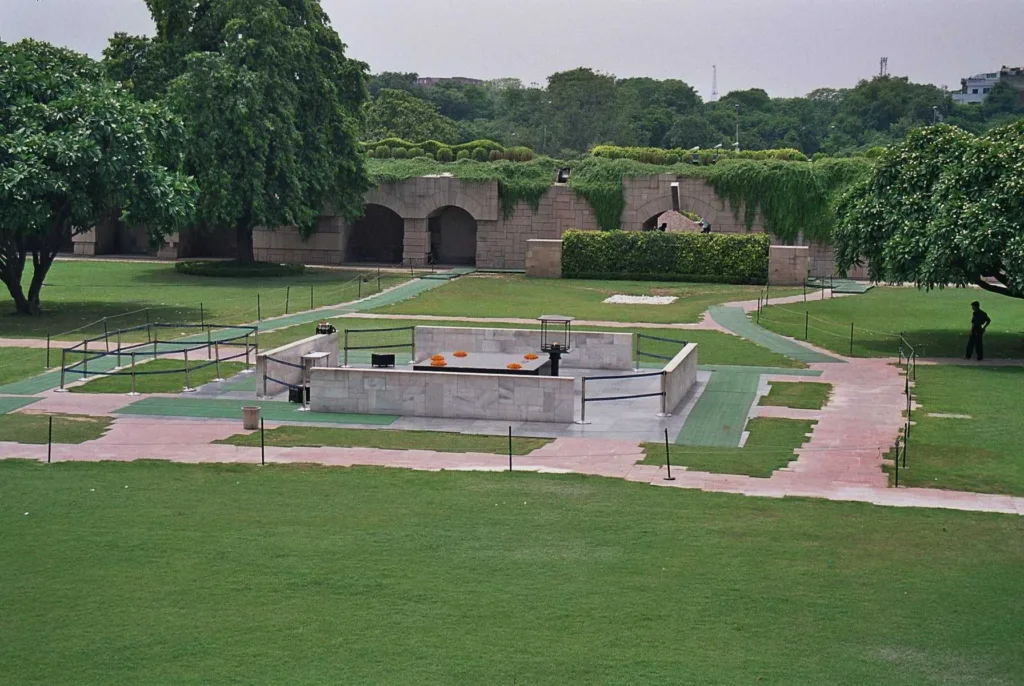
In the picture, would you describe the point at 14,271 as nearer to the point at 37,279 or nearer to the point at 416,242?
the point at 37,279

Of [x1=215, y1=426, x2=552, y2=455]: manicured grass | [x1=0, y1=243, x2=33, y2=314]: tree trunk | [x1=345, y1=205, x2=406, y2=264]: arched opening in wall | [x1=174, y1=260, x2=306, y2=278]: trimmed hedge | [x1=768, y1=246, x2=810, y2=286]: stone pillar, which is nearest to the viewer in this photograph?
[x1=215, y1=426, x2=552, y2=455]: manicured grass

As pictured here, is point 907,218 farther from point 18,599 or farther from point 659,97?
point 659,97

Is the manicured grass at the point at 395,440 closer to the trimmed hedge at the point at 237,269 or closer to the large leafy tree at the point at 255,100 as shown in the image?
the large leafy tree at the point at 255,100

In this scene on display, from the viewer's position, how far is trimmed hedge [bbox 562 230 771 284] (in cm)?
4791

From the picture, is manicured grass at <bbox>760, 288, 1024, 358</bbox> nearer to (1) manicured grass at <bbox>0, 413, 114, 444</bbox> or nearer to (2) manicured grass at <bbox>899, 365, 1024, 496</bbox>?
(2) manicured grass at <bbox>899, 365, 1024, 496</bbox>

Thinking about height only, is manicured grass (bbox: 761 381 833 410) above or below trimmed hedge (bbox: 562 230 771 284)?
below

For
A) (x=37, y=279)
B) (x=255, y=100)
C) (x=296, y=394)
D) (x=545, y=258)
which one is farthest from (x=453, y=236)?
(x=296, y=394)

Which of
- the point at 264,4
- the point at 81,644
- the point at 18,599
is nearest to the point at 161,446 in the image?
the point at 18,599

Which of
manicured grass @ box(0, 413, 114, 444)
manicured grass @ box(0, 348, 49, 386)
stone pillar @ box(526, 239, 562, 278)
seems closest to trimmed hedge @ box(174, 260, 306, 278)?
stone pillar @ box(526, 239, 562, 278)

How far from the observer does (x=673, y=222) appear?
5412 centimetres

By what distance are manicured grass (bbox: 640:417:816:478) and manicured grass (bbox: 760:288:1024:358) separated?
32.9 feet

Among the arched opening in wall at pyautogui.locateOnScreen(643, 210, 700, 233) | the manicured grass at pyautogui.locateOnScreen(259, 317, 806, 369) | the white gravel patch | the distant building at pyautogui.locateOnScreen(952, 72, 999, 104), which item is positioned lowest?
the manicured grass at pyautogui.locateOnScreen(259, 317, 806, 369)

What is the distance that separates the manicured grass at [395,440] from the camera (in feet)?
65.5

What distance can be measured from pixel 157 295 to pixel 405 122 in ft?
143
